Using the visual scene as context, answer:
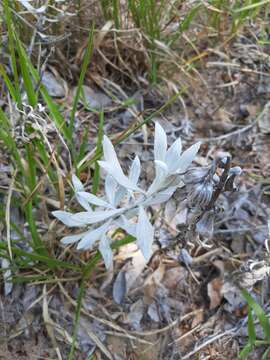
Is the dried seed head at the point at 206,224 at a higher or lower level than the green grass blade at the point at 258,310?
higher

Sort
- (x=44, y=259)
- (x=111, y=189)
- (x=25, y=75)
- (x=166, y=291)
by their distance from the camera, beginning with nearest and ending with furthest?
(x=111, y=189) → (x=25, y=75) → (x=44, y=259) → (x=166, y=291)

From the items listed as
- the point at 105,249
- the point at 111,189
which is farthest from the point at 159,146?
the point at 105,249

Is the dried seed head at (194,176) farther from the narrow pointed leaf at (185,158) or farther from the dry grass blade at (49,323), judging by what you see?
the dry grass blade at (49,323)

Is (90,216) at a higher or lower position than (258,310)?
higher

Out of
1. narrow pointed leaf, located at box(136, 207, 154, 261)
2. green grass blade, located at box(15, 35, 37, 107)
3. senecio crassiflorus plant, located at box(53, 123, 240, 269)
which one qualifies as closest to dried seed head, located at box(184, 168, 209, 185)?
senecio crassiflorus plant, located at box(53, 123, 240, 269)

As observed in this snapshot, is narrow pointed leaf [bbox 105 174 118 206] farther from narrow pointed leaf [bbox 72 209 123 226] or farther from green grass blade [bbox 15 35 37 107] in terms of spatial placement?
green grass blade [bbox 15 35 37 107]

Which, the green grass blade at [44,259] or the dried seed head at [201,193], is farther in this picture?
the green grass blade at [44,259]

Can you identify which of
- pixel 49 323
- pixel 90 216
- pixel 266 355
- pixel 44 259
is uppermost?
pixel 90 216

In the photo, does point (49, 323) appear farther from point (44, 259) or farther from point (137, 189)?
point (137, 189)

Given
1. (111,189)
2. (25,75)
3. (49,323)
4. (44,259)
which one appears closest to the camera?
(111,189)

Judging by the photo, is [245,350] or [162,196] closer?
[162,196]

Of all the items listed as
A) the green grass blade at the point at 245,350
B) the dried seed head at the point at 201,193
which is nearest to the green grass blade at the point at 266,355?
the green grass blade at the point at 245,350

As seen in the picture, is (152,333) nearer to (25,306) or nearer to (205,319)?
(205,319)
